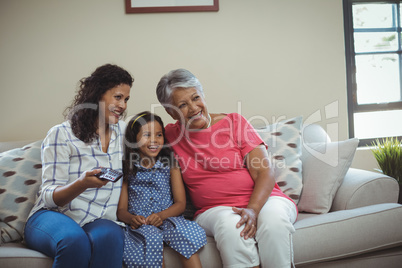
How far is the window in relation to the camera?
2789 mm

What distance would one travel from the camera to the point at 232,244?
1.50 metres

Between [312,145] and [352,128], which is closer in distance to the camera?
[312,145]

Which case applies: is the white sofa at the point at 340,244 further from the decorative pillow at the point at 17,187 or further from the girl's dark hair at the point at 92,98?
the girl's dark hair at the point at 92,98

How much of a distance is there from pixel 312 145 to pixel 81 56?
1613 millimetres

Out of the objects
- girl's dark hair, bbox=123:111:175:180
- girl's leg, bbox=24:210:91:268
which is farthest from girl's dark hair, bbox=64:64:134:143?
girl's leg, bbox=24:210:91:268

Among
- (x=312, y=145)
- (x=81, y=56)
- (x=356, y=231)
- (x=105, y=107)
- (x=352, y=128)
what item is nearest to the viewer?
(x=356, y=231)

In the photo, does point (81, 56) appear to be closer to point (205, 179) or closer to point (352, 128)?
point (205, 179)

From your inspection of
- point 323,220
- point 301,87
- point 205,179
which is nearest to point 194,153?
point 205,179

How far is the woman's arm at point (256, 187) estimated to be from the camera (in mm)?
1563

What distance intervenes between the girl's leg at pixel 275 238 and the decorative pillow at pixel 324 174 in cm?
38

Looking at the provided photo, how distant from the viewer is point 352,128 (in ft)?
8.94

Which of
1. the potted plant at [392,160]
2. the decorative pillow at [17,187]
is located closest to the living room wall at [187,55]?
the potted plant at [392,160]

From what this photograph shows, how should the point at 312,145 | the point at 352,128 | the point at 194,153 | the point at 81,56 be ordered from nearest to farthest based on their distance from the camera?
1. the point at 194,153
2. the point at 312,145
3. the point at 81,56
4. the point at 352,128

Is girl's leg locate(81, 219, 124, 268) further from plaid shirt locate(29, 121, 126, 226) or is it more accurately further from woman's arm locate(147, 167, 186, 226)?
woman's arm locate(147, 167, 186, 226)
